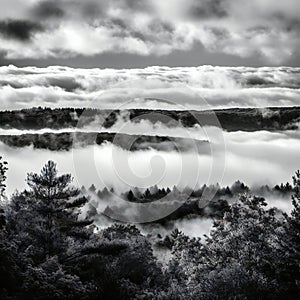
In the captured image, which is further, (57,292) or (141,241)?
(141,241)

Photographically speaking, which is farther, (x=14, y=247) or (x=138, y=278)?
(x=138, y=278)

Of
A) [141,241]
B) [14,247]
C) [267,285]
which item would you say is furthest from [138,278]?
[14,247]

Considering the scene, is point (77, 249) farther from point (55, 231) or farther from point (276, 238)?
point (276, 238)

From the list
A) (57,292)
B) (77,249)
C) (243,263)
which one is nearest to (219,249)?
(243,263)

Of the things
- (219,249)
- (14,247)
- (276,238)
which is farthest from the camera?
(219,249)

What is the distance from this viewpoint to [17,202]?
173ft

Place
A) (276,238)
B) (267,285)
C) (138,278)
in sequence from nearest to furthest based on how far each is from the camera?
(267,285) < (276,238) < (138,278)

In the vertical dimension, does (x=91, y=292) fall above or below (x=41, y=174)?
below

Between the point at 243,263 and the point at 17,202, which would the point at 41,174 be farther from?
the point at 243,263

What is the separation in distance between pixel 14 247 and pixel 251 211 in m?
34.1

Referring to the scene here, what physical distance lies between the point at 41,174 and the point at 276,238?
70.1 ft

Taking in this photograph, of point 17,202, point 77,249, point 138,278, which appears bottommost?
point 138,278

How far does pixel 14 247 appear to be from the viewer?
41938 millimetres

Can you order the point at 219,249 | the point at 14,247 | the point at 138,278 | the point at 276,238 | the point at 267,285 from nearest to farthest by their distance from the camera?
the point at 14,247
the point at 267,285
the point at 276,238
the point at 138,278
the point at 219,249
